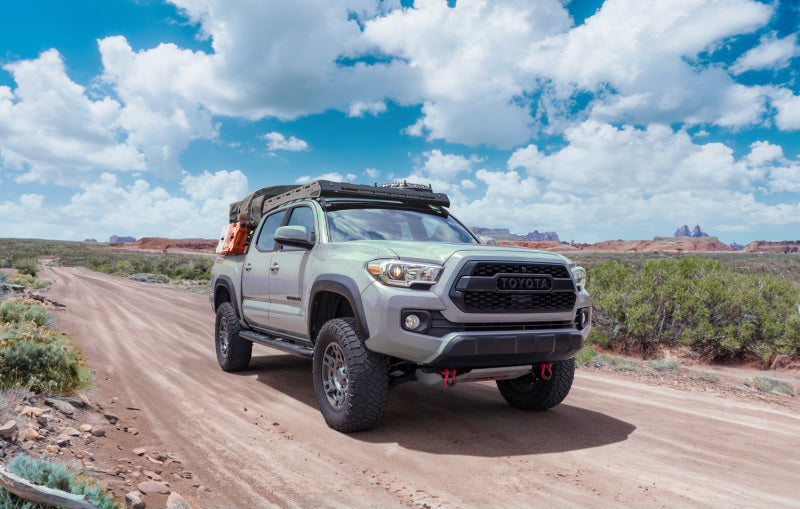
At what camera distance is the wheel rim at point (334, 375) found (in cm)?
486

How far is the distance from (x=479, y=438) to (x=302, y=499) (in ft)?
6.09

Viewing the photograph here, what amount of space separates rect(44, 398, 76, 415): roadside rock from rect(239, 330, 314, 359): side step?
1.97 metres

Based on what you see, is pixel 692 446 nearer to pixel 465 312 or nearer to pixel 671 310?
pixel 465 312

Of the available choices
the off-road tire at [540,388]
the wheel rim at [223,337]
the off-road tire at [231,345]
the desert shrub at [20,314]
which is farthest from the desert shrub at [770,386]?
the desert shrub at [20,314]

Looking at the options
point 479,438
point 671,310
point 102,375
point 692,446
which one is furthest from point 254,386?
point 671,310

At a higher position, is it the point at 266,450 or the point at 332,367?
the point at 332,367

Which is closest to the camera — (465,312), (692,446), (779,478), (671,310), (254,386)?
(779,478)

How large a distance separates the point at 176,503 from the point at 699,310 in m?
11.2

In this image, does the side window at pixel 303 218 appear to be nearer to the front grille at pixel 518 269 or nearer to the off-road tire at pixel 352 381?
the off-road tire at pixel 352 381

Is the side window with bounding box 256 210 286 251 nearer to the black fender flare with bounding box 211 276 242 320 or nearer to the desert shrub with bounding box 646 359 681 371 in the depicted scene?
the black fender flare with bounding box 211 276 242 320

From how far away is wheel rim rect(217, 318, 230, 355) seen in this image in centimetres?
773

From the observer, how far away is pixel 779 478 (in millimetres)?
4098

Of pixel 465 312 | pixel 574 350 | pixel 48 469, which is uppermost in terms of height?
pixel 465 312

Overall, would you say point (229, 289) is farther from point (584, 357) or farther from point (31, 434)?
point (584, 357)
